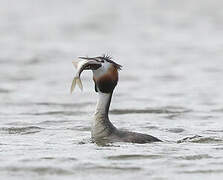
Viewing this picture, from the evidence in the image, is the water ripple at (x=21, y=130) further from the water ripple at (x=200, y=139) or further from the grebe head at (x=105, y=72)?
the water ripple at (x=200, y=139)

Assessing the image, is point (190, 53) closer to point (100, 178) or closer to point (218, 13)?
point (218, 13)

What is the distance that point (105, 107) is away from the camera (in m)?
17.0

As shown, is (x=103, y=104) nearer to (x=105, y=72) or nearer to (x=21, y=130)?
(x=105, y=72)

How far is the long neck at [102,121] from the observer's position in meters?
16.7

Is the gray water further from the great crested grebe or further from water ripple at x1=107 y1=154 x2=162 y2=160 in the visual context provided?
the great crested grebe

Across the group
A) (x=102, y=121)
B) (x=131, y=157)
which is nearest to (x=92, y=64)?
(x=102, y=121)

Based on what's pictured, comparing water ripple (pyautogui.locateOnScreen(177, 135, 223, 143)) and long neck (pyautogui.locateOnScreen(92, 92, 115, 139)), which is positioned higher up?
long neck (pyautogui.locateOnScreen(92, 92, 115, 139))

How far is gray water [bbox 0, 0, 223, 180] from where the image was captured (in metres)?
15.6

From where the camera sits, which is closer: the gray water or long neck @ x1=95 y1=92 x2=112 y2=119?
the gray water

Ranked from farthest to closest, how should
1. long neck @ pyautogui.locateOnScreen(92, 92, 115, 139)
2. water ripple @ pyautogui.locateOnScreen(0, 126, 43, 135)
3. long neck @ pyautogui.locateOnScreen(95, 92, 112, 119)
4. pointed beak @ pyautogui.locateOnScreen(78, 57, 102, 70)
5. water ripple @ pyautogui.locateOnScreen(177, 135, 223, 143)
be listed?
water ripple @ pyautogui.locateOnScreen(0, 126, 43, 135) < water ripple @ pyautogui.locateOnScreen(177, 135, 223, 143) < long neck @ pyautogui.locateOnScreen(95, 92, 112, 119) < long neck @ pyautogui.locateOnScreen(92, 92, 115, 139) < pointed beak @ pyautogui.locateOnScreen(78, 57, 102, 70)

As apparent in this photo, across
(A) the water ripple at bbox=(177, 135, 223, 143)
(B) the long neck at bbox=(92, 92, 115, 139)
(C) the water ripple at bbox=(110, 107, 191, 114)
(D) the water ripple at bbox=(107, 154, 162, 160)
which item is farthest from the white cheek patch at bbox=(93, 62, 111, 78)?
(C) the water ripple at bbox=(110, 107, 191, 114)

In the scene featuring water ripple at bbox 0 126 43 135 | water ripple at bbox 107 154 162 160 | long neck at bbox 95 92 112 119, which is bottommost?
water ripple at bbox 107 154 162 160

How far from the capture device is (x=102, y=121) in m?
16.8

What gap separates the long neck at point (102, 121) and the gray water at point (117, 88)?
0.83 feet
